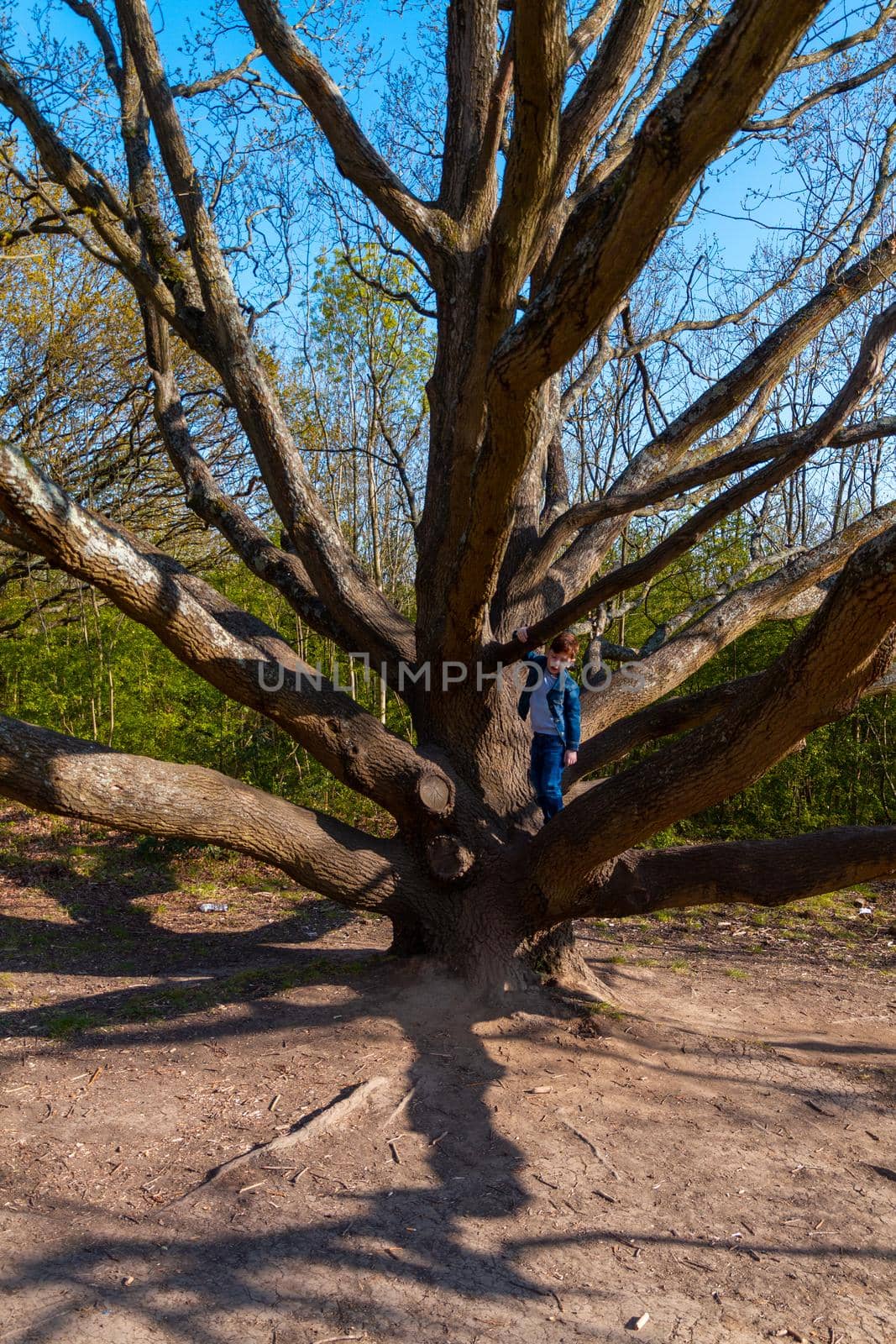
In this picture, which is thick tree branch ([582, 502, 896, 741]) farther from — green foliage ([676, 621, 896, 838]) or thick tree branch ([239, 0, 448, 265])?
green foliage ([676, 621, 896, 838])

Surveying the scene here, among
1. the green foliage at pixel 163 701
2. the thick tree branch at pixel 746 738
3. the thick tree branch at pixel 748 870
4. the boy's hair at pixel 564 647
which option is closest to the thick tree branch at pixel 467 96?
the boy's hair at pixel 564 647

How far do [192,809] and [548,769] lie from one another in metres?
2.09

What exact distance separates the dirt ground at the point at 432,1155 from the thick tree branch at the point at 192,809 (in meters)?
0.66

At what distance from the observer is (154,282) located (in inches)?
219

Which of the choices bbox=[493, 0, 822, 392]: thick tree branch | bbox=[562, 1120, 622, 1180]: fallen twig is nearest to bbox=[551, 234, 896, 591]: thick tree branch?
bbox=[493, 0, 822, 392]: thick tree branch

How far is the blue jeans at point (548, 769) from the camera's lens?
544 cm

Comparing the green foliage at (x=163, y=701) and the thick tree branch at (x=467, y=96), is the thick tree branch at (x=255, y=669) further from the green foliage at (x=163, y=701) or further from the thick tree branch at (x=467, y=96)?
the green foliage at (x=163, y=701)

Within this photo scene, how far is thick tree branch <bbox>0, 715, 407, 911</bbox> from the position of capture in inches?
163

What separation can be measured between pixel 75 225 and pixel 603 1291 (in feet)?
20.5

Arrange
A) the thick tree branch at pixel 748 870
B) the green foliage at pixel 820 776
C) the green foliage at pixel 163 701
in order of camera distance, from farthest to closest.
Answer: the green foliage at pixel 163 701, the green foliage at pixel 820 776, the thick tree branch at pixel 748 870

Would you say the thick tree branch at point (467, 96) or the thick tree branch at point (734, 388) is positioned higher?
the thick tree branch at point (467, 96)

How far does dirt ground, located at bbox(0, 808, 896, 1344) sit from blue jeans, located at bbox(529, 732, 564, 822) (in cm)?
112

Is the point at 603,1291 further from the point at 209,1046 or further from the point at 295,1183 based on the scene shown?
the point at 209,1046

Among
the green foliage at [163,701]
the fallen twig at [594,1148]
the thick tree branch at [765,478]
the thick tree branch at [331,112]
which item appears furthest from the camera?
the green foliage at [163,701]
